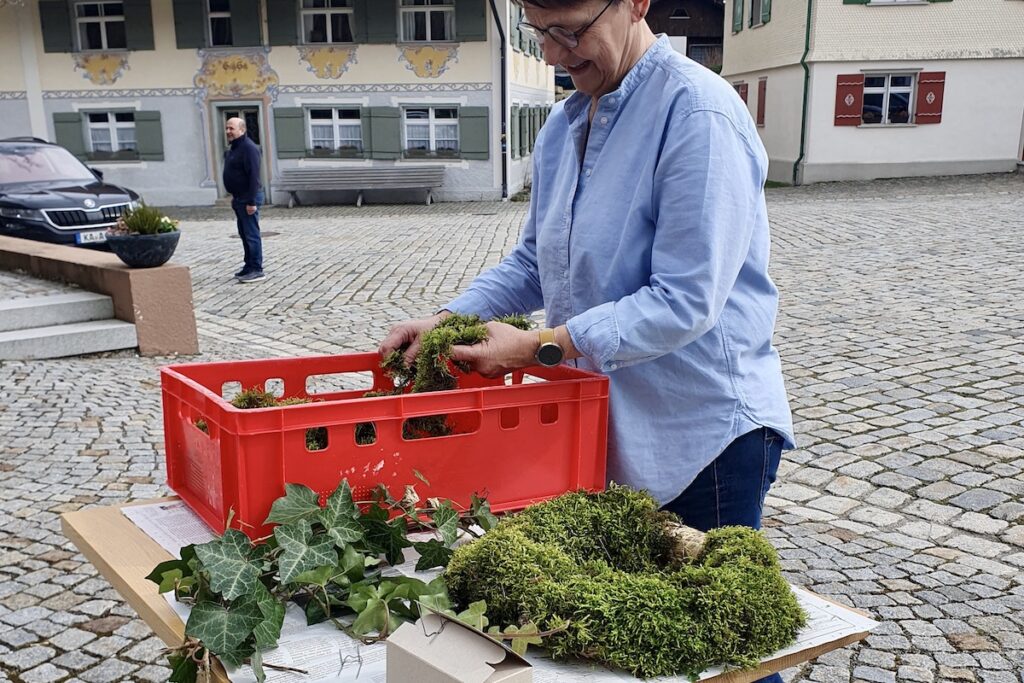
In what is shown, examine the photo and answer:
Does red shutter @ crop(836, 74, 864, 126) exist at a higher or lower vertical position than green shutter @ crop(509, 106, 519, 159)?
higher

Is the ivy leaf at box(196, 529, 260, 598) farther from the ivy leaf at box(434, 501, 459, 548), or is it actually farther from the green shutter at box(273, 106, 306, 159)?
the green shutter at box(273, 106, 306, 159)

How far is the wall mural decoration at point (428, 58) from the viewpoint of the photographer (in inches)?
874

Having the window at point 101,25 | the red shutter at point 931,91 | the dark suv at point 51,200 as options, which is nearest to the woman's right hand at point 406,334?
the dark suv at point 51,200

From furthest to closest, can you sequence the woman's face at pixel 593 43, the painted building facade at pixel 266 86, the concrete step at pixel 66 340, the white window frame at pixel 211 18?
1. the white window frame at pixel 211 18
2. the painted building facade at pixel 266 86
3. the concrete step at pixel 66 340
4. the woman's face at pixel 593 43

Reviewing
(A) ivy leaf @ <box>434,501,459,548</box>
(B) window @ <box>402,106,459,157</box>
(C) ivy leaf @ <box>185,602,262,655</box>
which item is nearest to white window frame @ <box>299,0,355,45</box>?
(B) window @ <box>402,106,459,157</box>

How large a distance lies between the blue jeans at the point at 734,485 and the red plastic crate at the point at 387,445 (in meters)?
0.19

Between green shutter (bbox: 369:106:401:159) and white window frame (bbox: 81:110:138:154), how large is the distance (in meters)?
5.45

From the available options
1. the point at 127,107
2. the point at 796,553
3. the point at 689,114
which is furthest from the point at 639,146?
the point at 127,107

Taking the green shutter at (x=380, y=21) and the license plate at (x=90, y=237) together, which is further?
the green shutter at (x=380, y=21)

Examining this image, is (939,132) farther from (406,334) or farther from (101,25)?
(406,334)

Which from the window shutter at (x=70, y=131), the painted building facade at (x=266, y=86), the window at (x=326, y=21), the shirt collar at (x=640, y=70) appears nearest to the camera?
the shirt collar at (x=640, y=70)

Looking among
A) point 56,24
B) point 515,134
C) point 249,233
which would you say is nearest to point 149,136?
point 56,24

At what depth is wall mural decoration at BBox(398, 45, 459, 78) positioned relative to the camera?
2219cm

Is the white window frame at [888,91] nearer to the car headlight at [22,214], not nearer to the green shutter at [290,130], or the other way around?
the green shutter at [290,130]
